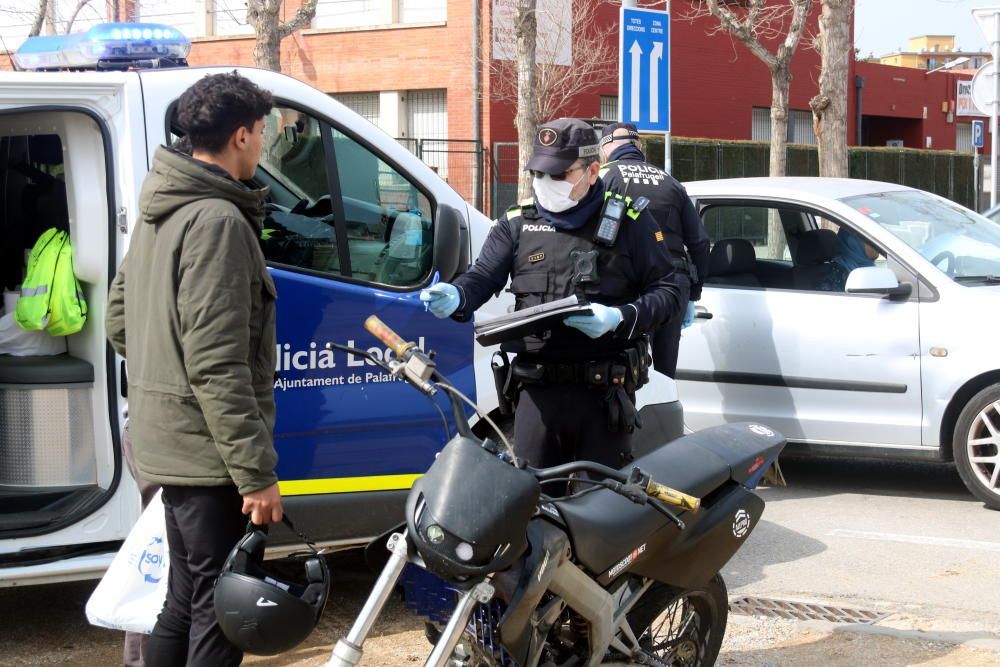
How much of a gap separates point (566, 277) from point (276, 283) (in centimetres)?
108

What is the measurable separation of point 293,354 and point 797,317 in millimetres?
3443

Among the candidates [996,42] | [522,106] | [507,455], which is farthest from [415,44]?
[507,455]

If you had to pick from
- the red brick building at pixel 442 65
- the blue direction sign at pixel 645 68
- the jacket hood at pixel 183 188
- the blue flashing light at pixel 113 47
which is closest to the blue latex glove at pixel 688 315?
the blue flashing light at pixel 113 47

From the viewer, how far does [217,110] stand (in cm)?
321

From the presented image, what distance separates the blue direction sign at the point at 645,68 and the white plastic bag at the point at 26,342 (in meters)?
5.25

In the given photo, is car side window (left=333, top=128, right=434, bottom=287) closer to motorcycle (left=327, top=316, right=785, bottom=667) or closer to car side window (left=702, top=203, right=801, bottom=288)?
motorcycle (left=327, top=316, right=785, bottom=667)

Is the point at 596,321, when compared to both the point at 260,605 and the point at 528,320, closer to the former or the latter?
the point at 528,320

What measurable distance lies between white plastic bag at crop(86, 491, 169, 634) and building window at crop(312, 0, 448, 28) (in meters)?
24.9

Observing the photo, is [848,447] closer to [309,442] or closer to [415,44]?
[309,442]

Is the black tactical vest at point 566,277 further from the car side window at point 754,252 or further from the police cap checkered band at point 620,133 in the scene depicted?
the car side window at point 754,252

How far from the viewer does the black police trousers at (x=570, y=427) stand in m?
4.14

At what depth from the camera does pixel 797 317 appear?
695 cm

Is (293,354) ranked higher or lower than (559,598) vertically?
higher

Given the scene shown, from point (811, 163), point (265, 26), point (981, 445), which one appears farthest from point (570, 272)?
point (811, 163)
